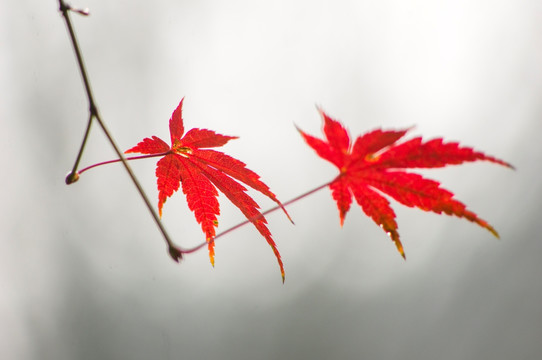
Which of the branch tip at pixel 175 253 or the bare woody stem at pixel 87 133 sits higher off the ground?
the bare woody stem at pixel 87 133

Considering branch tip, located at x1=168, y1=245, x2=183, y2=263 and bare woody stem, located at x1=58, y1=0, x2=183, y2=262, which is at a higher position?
bare woody stem, located at x1=58, y1=0, x2=183, y2=262

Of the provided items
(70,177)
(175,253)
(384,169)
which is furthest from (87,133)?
(384,169)

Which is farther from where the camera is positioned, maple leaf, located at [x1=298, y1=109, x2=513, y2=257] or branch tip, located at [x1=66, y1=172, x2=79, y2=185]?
branch tip, located at [x1=66, y1=172, x2=79, y2=185]

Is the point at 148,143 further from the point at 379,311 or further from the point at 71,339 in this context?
the point at 379,311

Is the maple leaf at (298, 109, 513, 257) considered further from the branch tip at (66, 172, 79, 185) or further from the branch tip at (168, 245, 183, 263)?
the branch tip at (66, 172, 79, 185)

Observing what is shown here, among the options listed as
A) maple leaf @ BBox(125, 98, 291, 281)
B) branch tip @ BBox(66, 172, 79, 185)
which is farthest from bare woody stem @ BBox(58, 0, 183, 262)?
maple leaf @ BBox(125, 98, 291, 281)

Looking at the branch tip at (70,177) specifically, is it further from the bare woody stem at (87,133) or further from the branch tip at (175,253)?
the branch tip at (175,253)

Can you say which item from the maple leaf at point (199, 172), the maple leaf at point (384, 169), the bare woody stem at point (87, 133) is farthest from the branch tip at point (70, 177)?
the maple leaf at point (384, 169)
